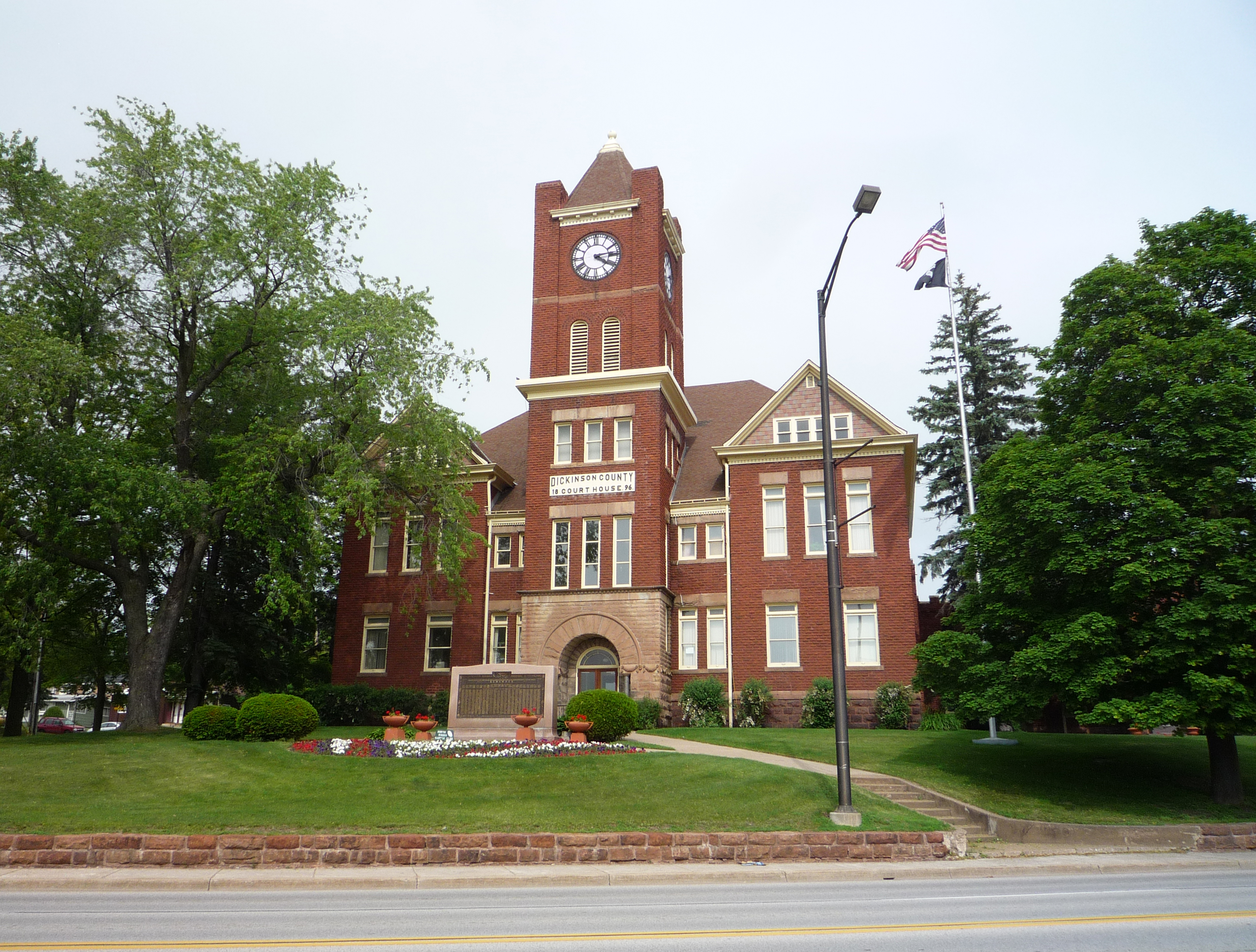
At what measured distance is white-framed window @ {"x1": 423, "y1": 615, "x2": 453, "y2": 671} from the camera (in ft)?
120

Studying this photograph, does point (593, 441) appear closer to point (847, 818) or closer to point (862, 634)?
point (862, 634)

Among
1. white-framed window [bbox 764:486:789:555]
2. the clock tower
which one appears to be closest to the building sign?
the clock tower

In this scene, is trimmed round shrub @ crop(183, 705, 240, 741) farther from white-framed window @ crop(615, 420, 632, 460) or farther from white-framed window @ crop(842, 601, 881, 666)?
white-framed window @ crop(842, 601, 881, 666)

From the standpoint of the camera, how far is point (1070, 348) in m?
22.7

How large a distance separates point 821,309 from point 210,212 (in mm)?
20656

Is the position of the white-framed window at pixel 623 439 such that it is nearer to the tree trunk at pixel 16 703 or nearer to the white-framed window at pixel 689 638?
the white-framed window at pixel 689 638

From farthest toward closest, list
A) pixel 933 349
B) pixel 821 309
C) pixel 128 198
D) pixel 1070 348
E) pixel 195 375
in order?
pixel 933 349 < pixel 195 375 < pixel 128 198 < pixel 1070 348 < pixel 821 309

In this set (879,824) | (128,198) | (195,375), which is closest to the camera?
(879,824)

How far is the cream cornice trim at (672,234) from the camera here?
38812 mm

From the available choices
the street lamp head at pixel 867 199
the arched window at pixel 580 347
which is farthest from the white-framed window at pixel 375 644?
the street lamp head at pixel 867 199

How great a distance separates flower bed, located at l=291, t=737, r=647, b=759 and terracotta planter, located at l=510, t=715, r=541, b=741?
87 centimetres

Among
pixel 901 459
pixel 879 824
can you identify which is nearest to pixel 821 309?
pixel 879 824

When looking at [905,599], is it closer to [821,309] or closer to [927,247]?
[927,247]

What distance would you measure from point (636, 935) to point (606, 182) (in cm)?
3425
